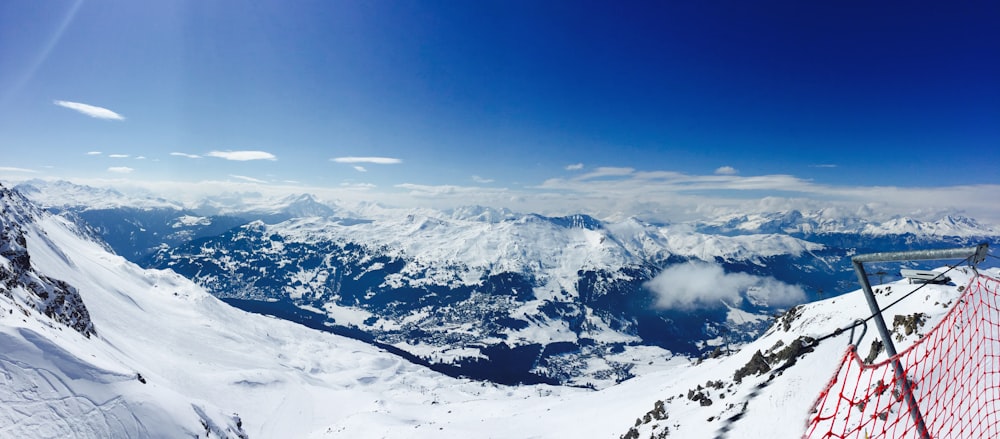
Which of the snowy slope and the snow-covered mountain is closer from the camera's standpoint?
the snowy slope

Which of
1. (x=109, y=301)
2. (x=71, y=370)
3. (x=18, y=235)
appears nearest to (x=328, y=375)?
(x=109, y=301)

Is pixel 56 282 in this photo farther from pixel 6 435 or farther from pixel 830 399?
pixel 830 399

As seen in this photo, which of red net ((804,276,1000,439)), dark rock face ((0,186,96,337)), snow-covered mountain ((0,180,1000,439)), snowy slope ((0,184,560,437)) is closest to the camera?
red net ((804,276,1000,439))

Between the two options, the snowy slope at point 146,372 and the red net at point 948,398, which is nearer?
the red net at point 948,398

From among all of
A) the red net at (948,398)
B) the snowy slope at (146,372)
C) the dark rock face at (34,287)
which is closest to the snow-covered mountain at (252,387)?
the snowy slope at (146,372)

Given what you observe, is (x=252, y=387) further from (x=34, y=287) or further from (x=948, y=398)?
(x=948, y=398)

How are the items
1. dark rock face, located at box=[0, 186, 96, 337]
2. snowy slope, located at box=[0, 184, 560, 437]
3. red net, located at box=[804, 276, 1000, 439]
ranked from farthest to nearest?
dark rock face, located at box=[0, 186, 96, 337], snowy slope, located at box=[0, 184, 560, 437], red net, located at box=[804, 276, 1000, 439]

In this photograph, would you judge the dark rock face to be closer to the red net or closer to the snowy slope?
the snowy slope

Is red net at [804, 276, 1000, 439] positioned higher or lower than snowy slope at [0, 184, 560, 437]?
higher

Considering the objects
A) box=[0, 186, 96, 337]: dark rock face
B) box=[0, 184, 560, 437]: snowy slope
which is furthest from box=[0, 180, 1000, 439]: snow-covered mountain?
box=[0, 186, 96, 337]: dark rock face

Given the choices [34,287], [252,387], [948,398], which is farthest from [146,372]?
[948,398]

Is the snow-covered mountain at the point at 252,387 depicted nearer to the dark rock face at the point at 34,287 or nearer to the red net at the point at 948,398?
the dark rock face at the point at 34,287

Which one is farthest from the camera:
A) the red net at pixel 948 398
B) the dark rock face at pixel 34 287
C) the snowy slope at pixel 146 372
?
the dark rock face at pixel 34 287
